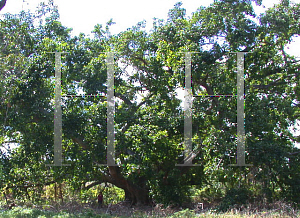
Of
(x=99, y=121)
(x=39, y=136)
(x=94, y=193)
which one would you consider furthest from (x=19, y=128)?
(x=94, y=193)

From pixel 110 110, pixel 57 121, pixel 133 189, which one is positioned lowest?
pixel 133 189

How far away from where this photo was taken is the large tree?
35.5ft

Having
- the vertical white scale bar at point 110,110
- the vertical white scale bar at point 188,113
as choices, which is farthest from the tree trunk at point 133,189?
the vertical white scale bar at point 188,113

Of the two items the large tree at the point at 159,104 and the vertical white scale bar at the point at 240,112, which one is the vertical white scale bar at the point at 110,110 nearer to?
the large tree at the point at 159,104

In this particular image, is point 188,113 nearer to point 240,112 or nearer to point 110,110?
point 240,112

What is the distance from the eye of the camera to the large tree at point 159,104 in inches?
426

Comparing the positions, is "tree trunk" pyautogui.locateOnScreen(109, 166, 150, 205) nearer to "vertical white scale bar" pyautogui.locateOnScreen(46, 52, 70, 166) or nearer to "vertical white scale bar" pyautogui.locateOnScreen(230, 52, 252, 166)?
"vertical white scale bar" pyautogui.locateOnScreen(46, 52, 70, 166)

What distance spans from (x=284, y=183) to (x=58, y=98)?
28.4ft

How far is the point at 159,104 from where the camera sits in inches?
524

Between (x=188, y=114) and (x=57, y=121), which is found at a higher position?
(x=188, y=114)

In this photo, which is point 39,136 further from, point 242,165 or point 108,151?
point 242,165

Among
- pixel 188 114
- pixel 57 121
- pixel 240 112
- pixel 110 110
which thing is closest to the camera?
pixel 57 121

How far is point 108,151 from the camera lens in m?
11.3

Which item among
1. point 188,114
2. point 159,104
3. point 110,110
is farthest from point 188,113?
point 110,110
